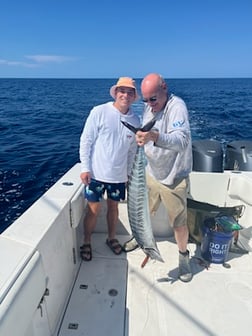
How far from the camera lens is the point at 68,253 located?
2234 mm

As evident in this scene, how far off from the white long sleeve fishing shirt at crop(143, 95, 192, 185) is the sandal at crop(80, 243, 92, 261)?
98cm

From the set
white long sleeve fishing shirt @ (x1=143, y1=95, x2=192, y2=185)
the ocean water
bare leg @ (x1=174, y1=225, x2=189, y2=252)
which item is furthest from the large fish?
the ocean water

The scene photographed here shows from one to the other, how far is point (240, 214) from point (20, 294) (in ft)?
7.11

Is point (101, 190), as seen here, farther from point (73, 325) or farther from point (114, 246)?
point (73, 325)

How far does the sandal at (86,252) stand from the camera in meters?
2.56

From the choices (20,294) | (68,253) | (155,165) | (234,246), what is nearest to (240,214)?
(234,246)

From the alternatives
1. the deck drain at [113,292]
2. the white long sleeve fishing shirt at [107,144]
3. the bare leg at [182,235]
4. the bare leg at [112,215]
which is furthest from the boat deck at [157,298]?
the white long sleeve fishing shirt at [107,144]

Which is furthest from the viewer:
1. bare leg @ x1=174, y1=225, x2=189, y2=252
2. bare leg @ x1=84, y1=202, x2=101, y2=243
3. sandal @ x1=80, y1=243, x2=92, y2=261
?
sandal @ x1=80, y1=243, x2=92, y2=261

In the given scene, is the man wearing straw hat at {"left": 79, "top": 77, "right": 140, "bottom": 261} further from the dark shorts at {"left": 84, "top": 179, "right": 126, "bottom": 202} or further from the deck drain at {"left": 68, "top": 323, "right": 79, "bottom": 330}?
the deck drain at {"left": 68, "top": 323, "right": 79, "bottom": 330}

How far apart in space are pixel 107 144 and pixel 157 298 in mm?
1303

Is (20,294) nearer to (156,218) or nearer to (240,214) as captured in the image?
(156,218)

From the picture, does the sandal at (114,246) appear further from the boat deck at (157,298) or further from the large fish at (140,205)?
the large fish at (140,205)

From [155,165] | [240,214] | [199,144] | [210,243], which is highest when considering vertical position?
[155,165]

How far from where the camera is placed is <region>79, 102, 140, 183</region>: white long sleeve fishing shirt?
216 centimetres
